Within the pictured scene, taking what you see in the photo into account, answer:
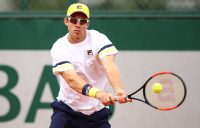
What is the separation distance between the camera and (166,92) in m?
6.25

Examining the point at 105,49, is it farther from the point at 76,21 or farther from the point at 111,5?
the point at 111,5

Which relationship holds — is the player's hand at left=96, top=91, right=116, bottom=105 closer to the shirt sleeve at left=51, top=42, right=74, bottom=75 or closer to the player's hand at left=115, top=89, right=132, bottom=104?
the player's hand at left=115, top=89, right=132, bottom=104

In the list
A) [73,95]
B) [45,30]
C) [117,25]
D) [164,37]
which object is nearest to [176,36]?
[164,37]

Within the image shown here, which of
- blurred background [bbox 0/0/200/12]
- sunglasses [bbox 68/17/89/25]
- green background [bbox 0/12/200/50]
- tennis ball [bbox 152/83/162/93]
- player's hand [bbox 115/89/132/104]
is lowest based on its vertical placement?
player's hand [bbox 115/89/132/104]

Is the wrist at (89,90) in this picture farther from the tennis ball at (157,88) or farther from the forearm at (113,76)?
the tennis ball at (157,88)

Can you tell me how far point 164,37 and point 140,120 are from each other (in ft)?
3.37

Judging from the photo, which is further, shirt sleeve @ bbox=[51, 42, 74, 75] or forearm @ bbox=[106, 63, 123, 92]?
shirt sleeve @ bbox=[51, 42, 74, 75]

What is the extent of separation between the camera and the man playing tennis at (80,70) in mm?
6383

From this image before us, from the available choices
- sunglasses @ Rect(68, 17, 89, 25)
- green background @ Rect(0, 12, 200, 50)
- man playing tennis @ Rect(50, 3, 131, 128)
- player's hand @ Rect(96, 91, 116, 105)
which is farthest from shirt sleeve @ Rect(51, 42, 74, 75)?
green background @ Rect(0, 12, 200, 50)

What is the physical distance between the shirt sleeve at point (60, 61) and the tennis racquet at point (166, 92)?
721 mm

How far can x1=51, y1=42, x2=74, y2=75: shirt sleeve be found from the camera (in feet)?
21.0

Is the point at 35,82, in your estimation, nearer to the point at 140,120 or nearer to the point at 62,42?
the point at 140,120

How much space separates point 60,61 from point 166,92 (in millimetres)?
965

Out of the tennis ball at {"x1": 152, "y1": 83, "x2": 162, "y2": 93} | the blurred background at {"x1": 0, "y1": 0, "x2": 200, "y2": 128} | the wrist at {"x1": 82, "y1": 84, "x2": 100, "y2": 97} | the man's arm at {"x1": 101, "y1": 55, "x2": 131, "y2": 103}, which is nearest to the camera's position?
the tennis ball at {"x1": 152, "y1": 83, "x2": 162, "y2": 93}
